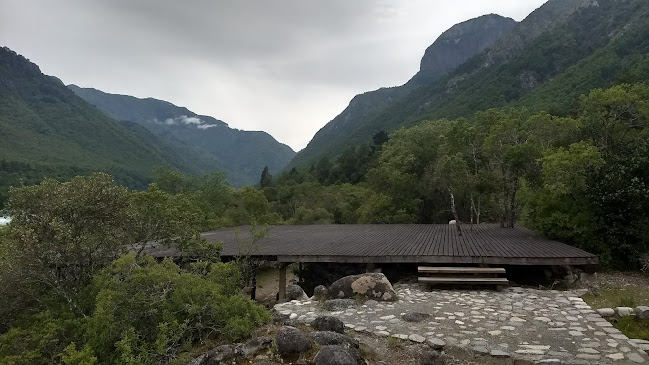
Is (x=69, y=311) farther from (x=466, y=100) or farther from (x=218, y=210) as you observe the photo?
(x=466, y=100)

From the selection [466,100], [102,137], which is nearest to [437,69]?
[466,100]

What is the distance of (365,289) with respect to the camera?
304 inches

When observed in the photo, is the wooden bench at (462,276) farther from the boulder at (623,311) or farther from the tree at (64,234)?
the tree at (64,234)

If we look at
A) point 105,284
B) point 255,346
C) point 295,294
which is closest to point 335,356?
point 255,346

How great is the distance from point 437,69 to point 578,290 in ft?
389

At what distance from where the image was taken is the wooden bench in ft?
27.5

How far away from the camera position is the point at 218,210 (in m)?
28.6

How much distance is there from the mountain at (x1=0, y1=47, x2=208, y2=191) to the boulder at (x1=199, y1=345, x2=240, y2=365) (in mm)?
50479

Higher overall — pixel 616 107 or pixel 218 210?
pixel 616 107

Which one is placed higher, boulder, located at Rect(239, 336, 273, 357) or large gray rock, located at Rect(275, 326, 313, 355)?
large gray rock, located at Rect(275, 326, 313, 355)

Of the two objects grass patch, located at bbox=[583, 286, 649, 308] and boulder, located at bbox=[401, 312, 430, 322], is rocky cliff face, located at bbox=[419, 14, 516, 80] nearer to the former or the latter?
grass patch, located at bbox=[583, 286, 649, 308]

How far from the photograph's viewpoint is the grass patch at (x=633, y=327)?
586 centimetres

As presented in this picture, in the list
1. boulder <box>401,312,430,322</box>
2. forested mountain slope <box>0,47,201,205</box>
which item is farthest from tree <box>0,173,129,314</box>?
forested mountain slope <box>0,47,201,205</box>

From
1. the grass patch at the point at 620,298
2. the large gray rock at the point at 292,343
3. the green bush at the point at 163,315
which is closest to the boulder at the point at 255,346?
the large gray rock at the point at 292,343
